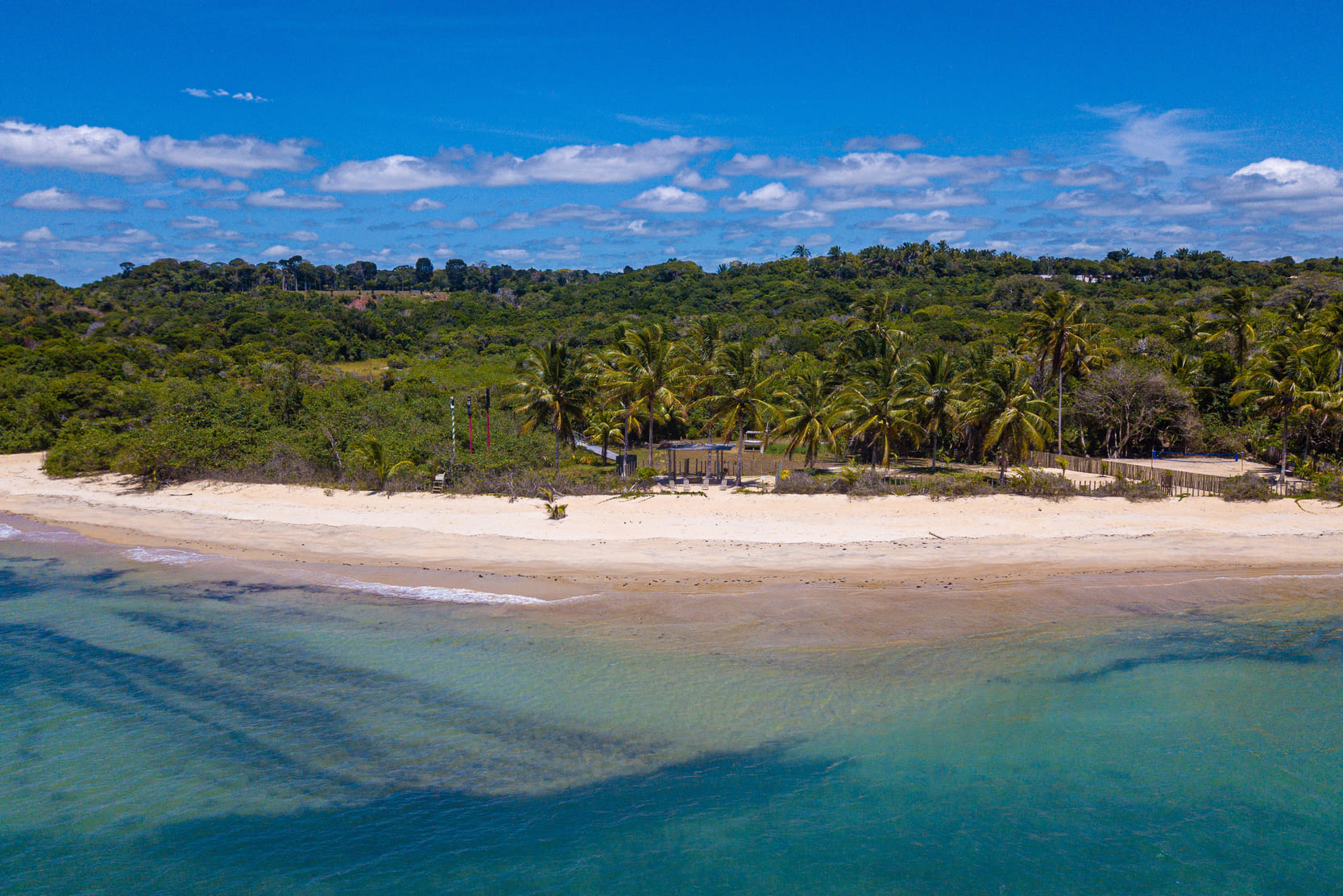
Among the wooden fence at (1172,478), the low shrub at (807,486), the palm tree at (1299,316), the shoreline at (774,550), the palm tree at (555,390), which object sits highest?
the palm tree at (1299,316)

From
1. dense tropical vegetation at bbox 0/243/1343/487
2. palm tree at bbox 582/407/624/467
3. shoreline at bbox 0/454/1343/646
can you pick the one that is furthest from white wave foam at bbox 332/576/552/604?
palm tree at bbox 582/407/624/467

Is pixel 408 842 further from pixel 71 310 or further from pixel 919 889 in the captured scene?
pixel 71 310

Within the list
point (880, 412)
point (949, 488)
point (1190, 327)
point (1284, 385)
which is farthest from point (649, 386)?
point (1190, 327)

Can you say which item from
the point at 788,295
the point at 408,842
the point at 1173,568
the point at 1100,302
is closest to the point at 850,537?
the point at 1173,568

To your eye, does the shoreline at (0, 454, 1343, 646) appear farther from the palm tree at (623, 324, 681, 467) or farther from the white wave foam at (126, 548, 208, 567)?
the palm tree at (623, 324, 681, 467)

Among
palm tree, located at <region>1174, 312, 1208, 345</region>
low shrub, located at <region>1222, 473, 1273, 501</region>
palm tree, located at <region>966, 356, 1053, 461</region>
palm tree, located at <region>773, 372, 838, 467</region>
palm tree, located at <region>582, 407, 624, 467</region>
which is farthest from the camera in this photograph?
palm tree, located at <region>1174, 312, 1208, 345</region>

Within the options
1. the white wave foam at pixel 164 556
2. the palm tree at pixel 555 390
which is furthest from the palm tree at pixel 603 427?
the white wave foam at pixel 164 556

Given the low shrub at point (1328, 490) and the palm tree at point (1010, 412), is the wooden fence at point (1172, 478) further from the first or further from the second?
the palm tree at point (1010, 412)
